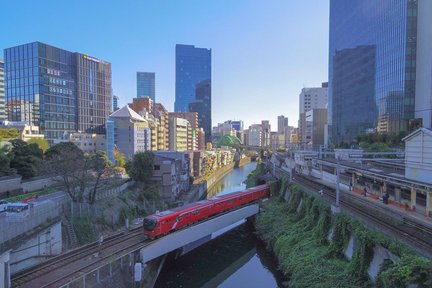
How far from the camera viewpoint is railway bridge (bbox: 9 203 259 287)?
15732mm

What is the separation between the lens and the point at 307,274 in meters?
19.0

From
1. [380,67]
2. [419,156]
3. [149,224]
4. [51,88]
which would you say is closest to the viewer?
[149,224]

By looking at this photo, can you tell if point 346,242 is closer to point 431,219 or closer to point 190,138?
point 431,219

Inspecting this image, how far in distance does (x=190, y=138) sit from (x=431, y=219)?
86.4 m

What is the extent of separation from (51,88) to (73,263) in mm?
69577

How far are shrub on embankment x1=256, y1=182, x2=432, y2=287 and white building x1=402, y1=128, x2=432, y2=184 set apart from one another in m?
7.58

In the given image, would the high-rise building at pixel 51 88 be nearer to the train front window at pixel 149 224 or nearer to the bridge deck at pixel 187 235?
the bridge deck at pixel 187 235

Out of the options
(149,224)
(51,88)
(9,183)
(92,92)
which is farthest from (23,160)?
(92,92)

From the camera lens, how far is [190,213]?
25.7 metres

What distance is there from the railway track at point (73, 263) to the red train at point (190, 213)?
1204 mm

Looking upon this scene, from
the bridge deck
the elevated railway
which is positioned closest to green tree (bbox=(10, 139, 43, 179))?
the bridge deck

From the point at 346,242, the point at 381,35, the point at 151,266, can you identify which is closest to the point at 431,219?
the point at 346,242

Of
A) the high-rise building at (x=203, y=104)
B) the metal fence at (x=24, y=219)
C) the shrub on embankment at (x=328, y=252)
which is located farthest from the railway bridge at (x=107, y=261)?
the high-rise building at (x=203, y=104)

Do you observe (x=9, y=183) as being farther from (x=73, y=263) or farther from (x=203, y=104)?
(x=203, y=104)
